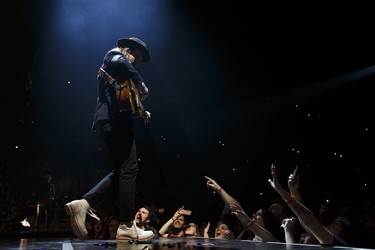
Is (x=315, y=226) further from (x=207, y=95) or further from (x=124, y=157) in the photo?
(x=207, y=95)

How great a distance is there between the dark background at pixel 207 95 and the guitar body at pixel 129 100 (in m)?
4.69

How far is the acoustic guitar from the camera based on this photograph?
2.67m

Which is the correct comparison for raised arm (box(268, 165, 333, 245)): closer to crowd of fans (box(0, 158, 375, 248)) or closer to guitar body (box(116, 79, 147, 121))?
crowd of fans (box(0, 158, 375, 248))

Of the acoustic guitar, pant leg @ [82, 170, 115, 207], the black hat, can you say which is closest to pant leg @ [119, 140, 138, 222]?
pant leg @ [82, 170, 115, 207]

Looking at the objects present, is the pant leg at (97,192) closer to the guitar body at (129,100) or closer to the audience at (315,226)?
the guitar body at (129,100)

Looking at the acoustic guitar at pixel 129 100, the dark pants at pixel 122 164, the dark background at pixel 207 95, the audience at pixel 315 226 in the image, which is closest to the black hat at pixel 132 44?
the acoustic guitar at pixel 129 100

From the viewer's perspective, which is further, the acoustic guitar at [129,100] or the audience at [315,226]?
the audience at [315,226]

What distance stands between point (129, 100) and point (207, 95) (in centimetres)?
751

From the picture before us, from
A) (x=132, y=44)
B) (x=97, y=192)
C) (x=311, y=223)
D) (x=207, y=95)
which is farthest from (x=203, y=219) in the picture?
(x=132, y=44)

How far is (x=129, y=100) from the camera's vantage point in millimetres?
2676

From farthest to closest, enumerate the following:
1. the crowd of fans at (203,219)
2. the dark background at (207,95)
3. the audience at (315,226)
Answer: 1. the dark background at (207,95)
2. the crowd of fans at (203,219)
3. the audience at (315,226)

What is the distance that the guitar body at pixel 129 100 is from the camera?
8.76 ft

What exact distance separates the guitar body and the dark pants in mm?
73

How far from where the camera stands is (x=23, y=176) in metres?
9.66
